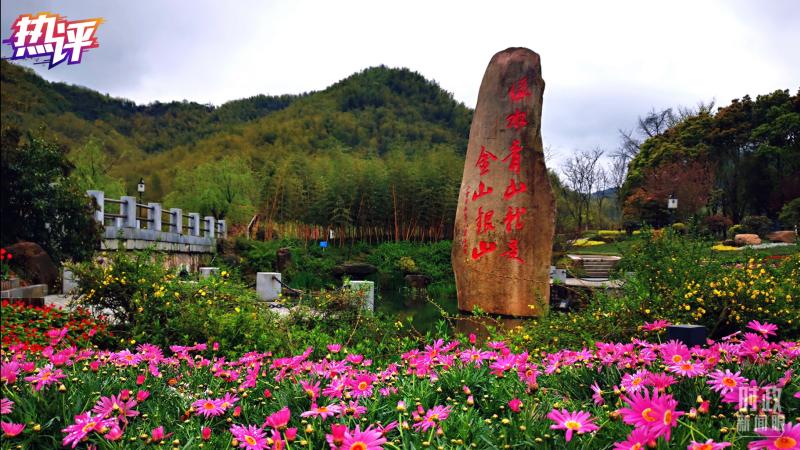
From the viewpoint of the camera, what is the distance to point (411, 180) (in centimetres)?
1627

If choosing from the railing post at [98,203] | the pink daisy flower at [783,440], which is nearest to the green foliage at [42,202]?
the railing post at [98,203]

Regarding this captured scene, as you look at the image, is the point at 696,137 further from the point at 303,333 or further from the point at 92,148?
the point at 92,148

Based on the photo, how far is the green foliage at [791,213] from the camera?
50.8 feet

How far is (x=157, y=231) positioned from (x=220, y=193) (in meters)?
10.3

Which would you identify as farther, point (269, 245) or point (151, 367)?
point (269, 245)

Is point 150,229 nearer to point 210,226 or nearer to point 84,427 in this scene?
point 210,226

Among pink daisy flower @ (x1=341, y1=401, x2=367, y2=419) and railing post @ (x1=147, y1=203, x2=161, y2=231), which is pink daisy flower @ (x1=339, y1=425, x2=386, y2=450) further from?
railing post @ (x1=147, y1=203, x2=161, y2=231)

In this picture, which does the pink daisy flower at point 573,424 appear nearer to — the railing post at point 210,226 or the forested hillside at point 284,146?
the forested hillside at point 284,146

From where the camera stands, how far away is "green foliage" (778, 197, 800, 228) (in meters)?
15.5

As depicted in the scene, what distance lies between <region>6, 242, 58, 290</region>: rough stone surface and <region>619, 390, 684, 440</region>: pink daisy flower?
9.20 meters

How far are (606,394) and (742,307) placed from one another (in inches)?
116

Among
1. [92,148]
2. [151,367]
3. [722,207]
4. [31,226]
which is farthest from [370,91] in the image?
[151,367]

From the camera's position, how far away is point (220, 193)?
2239cm

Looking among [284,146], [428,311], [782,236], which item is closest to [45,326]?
[428,311]
